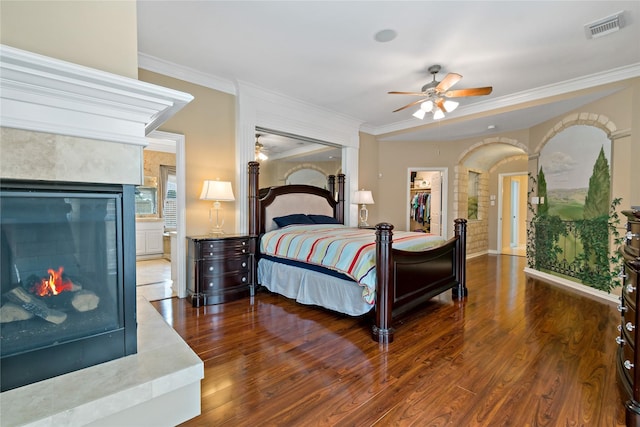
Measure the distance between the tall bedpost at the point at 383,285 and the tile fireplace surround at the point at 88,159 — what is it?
58.9 inches

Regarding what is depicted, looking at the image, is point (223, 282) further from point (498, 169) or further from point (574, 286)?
point (498, 169)

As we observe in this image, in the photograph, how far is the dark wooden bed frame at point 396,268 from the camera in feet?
8.11

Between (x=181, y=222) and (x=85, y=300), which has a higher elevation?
(x=181, y=222)

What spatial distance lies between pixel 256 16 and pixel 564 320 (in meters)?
3.99

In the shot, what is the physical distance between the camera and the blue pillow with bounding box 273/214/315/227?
4.21 metres

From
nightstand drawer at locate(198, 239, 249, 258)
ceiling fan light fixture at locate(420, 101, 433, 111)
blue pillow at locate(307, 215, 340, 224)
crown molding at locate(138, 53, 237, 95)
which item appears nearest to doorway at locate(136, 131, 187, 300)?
nightstand drawer at locate(198, 239, 249, 258)

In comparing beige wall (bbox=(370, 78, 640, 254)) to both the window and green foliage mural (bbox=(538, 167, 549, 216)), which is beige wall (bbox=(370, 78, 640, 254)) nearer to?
green foliage mural (bbox=(538, 167, 549, 216))

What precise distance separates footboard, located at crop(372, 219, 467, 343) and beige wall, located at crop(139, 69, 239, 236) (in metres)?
2.26

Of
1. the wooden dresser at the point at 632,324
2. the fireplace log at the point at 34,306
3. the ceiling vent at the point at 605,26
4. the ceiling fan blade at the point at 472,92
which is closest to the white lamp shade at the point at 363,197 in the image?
the ceiling fan blade at the point at 472,92

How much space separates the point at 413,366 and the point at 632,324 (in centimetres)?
123

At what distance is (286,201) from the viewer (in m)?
4.48

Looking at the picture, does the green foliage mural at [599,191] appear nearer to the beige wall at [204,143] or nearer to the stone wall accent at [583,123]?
the stone wall accent at [583,123]

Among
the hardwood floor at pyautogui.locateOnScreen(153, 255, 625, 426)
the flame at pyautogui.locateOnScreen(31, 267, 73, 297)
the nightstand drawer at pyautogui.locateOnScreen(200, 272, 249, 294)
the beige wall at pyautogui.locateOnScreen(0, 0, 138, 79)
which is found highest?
the beige wall at pyautogui.locateOnScreen(0, 0, 138, 79)

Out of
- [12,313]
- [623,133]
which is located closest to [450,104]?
[623,133]
